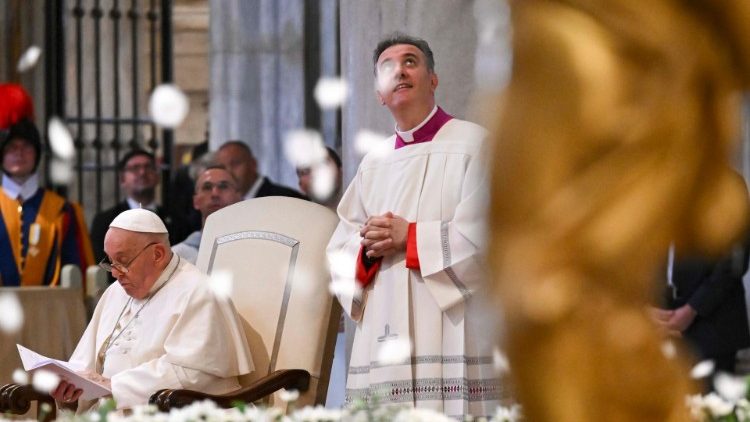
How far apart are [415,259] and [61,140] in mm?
8441

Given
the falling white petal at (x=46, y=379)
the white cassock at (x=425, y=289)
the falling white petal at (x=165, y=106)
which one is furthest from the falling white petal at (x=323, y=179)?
the falling white petal at (x=165, y=106)

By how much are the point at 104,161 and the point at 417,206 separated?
28.0 ft

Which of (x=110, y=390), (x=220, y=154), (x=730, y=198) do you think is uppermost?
(x=730, y=198)

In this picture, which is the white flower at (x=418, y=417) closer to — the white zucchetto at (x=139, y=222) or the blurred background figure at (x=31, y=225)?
the white zucchetto at (x=139, y=222)

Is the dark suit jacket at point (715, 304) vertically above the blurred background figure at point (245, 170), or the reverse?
the blurred background figure at point (245, 170)

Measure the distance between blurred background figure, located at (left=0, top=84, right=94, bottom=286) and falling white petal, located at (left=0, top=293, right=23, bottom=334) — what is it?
1.33m

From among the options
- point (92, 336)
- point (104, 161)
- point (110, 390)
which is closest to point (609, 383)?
point (110, 390)

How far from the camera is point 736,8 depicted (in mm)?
549

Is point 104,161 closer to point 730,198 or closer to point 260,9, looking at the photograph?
point 260,9

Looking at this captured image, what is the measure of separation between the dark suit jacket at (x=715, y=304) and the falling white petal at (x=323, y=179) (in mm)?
2977

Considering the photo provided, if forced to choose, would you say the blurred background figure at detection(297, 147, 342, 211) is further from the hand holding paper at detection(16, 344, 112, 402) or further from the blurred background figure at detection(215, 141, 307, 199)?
the hand holding paper at detection(16, 344, 112, 402)

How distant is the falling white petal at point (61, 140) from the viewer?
1258 centimetres

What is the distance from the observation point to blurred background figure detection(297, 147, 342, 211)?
855 cm

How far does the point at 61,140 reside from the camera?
1269 cm
